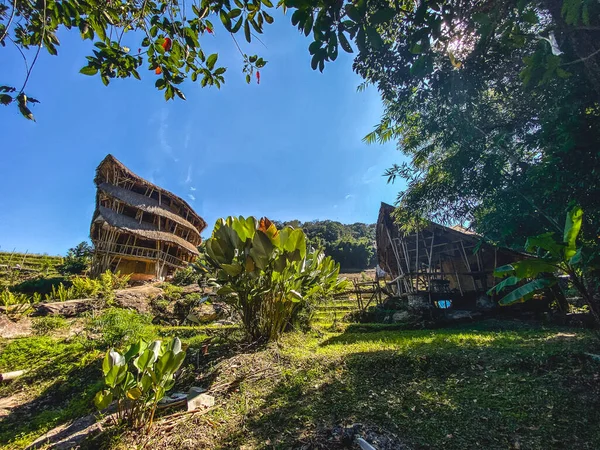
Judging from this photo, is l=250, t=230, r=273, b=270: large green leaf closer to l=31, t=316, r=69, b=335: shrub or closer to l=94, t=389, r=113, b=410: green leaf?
l=94, t=389, r=113, b=410: green leaf

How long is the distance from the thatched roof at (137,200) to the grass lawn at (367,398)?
16669 millimetres

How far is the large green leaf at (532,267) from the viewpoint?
3.07 meters

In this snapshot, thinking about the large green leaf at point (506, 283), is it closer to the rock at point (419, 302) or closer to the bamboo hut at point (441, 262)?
the rock at point (419, 302)

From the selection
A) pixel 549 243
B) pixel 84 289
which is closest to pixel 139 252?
pixel 84 289

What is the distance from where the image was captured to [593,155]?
457cm

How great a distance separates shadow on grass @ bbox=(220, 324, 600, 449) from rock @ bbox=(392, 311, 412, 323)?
16.2ft

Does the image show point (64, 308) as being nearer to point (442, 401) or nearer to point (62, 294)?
point (62, 294)

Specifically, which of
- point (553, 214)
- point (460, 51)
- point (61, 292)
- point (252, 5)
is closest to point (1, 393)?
point (252, 5)

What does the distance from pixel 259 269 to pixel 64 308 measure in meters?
9.04

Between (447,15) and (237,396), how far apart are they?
3.93 m

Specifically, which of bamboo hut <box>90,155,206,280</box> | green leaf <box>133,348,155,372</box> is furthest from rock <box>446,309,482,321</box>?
bamboo hut <box>90,155,206,280</box>

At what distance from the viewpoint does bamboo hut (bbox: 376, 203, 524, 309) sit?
10.1 metres

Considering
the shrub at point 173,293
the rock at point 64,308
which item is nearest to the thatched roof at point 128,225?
the shrub at point 173,293

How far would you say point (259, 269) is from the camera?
3.49 m
